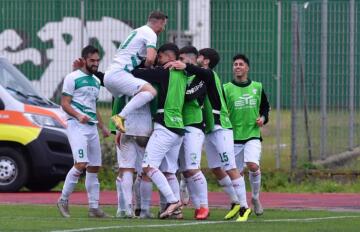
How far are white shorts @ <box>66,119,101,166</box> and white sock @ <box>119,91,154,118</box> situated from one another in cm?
103

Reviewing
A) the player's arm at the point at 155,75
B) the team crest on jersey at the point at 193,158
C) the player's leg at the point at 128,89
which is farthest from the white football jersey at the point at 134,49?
the team crest on jersey at the point at 193,158

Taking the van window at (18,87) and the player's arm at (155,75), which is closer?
the player's arm at (155,75)

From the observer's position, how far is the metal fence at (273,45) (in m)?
24.2

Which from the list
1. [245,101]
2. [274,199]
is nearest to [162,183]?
[245,101]

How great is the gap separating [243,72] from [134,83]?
2.36 metres

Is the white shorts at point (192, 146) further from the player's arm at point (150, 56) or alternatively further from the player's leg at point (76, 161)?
the player's leg at point (76, 161)

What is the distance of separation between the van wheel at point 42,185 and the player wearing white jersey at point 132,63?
263 inches

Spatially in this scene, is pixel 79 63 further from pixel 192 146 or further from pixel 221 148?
pixel 221 148

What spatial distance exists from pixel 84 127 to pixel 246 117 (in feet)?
7.58

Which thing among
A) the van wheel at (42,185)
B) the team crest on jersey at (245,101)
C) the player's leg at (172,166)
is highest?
the team crest on jersey at (245,101)

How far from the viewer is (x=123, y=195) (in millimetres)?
16172

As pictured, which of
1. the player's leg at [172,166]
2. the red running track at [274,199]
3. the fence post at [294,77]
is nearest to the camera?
the player's leg at [172,166]

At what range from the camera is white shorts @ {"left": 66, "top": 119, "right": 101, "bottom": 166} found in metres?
16.4

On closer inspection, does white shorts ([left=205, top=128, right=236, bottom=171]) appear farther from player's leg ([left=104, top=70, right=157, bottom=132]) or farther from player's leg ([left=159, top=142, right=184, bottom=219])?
player's leg ([left=104, top=70, right=157, bottom=132])
